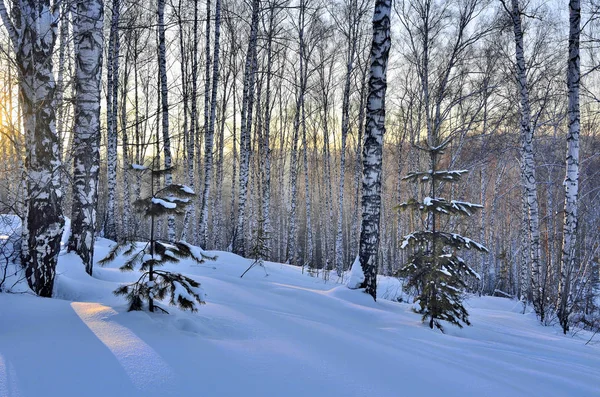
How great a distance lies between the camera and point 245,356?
2.22 meters

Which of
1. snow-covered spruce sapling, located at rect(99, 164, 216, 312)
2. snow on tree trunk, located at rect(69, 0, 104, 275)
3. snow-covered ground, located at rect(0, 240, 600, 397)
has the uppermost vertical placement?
snow on tree trunk, located at rect(69, 0, 104, 275)

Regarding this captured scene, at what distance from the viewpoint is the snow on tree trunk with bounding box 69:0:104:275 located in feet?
14.1

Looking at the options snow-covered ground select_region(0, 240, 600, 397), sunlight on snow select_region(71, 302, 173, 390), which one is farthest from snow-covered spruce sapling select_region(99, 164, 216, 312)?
sunlight on snow select_region(71, 302, 173, 390)

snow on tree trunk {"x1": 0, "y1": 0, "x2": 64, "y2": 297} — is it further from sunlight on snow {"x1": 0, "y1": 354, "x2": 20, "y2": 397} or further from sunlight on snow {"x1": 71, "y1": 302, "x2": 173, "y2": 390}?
sunlight on snow {"x1": 0, "y1": 354, "x2": 20, "y2": 397}

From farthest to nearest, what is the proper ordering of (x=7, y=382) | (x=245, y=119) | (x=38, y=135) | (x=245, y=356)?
1. (x=245, y=119)
2. (x=38, y=135)
3. (x=245, y=356)
4. (x=7, y=382)

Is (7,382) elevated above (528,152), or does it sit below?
below

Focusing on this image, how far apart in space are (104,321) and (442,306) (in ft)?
12.0

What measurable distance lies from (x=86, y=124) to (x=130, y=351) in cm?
360

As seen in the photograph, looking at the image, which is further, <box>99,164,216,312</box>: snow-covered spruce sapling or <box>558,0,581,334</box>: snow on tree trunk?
<box>558,0,581,334</box>: snow on tree trunk

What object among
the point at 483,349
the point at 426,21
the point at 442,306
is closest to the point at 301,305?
the point at 442,306

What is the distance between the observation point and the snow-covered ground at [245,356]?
180 centimetres

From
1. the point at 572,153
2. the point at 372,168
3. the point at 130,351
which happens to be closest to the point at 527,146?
the point at 572,153

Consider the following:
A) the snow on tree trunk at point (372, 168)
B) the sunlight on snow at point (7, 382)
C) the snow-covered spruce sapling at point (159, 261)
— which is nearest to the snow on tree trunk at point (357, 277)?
the snow on tree trunk at point (372, 168)

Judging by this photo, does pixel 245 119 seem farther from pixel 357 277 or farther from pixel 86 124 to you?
pixel 357 277
